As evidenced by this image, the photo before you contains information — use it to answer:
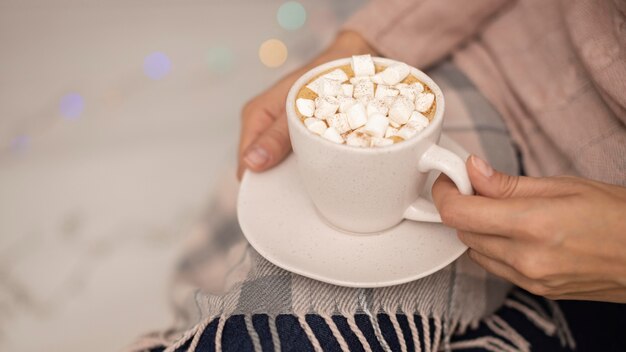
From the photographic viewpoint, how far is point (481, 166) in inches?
19.8

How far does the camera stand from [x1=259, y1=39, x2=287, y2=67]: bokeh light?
62.8 inches

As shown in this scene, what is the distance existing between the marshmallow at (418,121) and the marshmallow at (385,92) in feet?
0.12

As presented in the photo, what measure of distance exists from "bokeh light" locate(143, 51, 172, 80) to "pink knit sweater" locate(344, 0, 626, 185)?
2.82ft

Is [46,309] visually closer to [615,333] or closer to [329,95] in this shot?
[329,95]

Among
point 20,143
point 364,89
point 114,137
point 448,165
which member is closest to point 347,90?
point 364,89

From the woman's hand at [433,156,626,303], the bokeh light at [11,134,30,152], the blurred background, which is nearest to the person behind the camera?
the woman's hand at [433,156,626,303]

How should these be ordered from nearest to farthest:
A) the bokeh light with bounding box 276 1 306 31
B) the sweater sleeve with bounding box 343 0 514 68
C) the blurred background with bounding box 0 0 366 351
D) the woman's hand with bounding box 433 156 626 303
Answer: the woman's hand with bounding box 433 156 626 303 → the sweater sleeve with bounding box 343 0 514 68 → the blurred background with bounding box 0 0 366 351 → the bokeh light with bounding box 276 1 306 31

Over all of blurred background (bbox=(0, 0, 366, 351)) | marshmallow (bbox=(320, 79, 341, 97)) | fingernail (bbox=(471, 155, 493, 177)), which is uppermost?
marshmallow (bbox=(320, 79, 341, 97))

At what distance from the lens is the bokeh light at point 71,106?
147cm

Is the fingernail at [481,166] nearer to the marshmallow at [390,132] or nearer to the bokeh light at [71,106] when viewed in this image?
the marshmallow at [390,132]

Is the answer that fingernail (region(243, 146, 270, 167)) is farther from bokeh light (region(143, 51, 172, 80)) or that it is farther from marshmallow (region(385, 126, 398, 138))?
bokeh light (region(143, 51, 172, 80))

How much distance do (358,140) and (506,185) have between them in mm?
141

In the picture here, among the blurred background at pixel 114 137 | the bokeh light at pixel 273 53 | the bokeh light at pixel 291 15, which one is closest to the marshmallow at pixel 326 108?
the blurred background at pixel 114 137

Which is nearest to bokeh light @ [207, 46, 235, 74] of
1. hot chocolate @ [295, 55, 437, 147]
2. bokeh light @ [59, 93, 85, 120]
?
bokeh light @ [59, 93, 85, 120]
